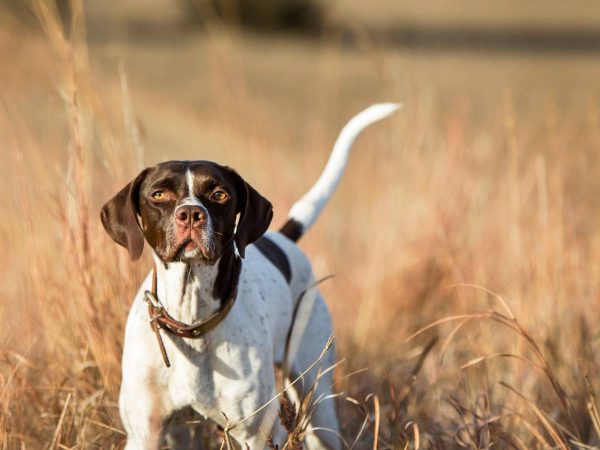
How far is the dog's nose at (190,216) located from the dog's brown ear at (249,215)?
0.67 ft

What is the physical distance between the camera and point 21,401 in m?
3.72

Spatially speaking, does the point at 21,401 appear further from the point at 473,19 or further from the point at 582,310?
the point at 473,19

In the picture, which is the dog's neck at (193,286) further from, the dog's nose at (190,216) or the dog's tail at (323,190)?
the dog's tail at (323,190)

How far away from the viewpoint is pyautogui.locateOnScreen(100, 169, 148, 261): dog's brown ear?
124 inches

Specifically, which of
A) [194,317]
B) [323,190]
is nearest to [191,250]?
[194,317]

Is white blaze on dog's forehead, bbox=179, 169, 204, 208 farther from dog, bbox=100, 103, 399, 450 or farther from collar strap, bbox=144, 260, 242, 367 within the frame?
collar strap, bbox=144, 260, 242, 367

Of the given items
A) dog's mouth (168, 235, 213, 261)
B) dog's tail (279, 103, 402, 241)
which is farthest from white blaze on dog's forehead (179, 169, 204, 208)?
dog's tail (279, 103, 402, 241)

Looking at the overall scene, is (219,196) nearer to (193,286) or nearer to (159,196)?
(159,196)

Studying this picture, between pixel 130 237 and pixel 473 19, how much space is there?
79.3 feet

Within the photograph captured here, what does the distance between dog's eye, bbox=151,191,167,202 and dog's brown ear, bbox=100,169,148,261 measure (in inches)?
3.7

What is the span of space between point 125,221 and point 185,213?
0.28 m

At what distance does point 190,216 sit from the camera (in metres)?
3.00

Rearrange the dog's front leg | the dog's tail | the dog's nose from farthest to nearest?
the dog's tail → the dog's front leg → the dog's nose

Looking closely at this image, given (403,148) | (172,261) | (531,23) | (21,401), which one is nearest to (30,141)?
(21,401)
